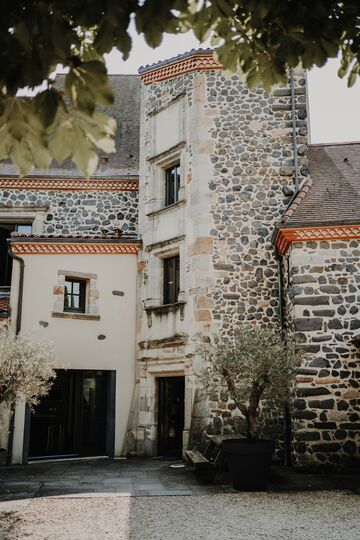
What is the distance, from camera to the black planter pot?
27.6ft

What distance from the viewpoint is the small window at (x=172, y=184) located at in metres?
14.0

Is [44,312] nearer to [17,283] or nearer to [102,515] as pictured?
[17,283]

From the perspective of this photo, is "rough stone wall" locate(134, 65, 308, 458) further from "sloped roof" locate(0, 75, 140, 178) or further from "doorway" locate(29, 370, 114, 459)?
"sloped roof" locate(0, 75, 140, 178)

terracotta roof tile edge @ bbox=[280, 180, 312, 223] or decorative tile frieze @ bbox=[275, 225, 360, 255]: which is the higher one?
terracotta roof tile edge @ bbox=[280, 180, 312, 223]

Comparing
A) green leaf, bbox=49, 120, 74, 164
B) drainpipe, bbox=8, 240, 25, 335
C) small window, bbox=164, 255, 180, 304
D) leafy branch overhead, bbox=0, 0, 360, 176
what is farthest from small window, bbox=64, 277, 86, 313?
green leaf, bbox=49, 120, 74, 164

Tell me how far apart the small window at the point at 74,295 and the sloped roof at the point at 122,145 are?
11.8ft

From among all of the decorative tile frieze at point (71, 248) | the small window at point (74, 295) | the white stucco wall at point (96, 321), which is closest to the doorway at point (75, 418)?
the white stucco wall at point (96, 321)

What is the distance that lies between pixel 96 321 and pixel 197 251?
9.56 ft

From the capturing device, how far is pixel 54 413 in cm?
1298

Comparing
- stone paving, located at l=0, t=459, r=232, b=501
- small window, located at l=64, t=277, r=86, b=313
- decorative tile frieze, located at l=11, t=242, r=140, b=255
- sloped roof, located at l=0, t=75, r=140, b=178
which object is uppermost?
sloped roof, located at l=0, t=75, r=140, b=178

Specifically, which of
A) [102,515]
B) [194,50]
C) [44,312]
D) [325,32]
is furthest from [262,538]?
[194,50]

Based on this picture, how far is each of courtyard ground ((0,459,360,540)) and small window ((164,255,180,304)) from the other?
4362 mm

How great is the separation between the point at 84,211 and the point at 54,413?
5841 mm

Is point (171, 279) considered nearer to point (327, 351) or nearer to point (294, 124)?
point (327, 351)
